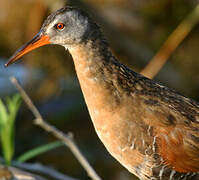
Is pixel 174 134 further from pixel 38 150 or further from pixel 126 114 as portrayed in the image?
pixel 38 150

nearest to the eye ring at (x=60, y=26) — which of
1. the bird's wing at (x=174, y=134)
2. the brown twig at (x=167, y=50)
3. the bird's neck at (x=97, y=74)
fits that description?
the bird's neck at (x=97, y=74)

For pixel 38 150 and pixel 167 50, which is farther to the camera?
pixel 167 50

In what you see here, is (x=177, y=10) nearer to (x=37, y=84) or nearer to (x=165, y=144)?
(x=37, y=84)

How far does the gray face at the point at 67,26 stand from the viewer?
3143mm

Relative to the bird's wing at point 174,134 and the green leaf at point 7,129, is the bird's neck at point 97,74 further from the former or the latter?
the green leaf at point 7,129

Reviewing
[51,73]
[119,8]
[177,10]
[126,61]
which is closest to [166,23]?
[177,10]

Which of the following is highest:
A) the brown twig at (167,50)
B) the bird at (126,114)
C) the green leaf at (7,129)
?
the brown twig at (167,50)

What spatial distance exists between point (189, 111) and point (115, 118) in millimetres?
504

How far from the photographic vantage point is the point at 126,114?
3141 mm

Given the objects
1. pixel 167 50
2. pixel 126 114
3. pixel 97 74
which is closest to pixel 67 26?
pixel 97 74

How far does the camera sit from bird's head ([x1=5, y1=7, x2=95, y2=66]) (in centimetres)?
314

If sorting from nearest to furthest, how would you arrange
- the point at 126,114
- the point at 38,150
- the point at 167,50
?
the point at 126,114 → the point at 38,150 → the point at 167,50

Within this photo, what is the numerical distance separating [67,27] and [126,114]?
0.68m

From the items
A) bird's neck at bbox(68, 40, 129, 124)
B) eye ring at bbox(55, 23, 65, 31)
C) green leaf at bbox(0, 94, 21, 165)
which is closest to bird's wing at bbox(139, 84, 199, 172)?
bird's neck at bbox(68, 40, 129, 124)
